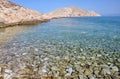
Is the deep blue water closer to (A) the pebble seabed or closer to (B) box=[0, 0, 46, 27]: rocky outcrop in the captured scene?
(A) the pebble seabed

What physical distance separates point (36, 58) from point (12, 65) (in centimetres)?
208

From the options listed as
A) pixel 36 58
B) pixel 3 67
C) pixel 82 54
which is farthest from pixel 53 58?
pixel 3 67

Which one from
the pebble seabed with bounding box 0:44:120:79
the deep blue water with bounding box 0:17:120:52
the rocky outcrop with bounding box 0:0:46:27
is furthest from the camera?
the rocky outcrop with bounding box 0:0:46:27

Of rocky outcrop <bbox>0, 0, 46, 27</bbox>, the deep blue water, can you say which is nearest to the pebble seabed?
the deep blue water

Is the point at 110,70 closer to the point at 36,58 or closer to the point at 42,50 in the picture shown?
the point at 36,58

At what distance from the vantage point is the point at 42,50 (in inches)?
594

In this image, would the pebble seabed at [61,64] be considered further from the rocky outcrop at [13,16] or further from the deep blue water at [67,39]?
the rocky outcrop at [13,16]

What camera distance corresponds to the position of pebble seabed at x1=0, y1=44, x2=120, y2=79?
9.70 m

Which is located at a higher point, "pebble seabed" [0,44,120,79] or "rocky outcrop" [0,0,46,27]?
"rocky outcrop" [0,0,46,27]

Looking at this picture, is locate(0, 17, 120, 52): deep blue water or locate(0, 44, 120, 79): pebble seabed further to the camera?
locate(0, 17, 120, 52): deep blue water

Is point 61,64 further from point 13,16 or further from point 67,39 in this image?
point 13,16

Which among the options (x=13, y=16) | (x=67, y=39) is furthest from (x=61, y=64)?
(x=13, y=16)

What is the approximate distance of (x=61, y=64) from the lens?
1136 centimetres

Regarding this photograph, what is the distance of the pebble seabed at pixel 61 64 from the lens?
31.8 ft
